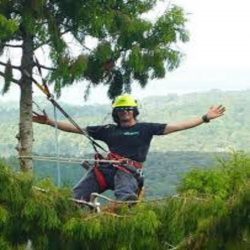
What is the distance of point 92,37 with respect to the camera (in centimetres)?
1203

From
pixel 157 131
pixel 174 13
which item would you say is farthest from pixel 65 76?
pixel 157 131

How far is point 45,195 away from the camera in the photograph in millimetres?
6172

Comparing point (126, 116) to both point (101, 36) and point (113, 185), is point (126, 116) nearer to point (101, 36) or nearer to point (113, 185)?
point (113, 185)

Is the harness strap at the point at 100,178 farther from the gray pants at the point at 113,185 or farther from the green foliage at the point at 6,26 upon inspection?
the green foliage at the point at 6,26

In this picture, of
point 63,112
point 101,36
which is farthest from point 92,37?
point 63,112

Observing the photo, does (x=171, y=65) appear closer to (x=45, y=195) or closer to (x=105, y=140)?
(x=105, y=140)

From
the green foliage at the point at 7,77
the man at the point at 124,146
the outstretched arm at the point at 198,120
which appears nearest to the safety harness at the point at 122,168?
the man at the point at 124,146

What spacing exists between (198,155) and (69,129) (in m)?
69.6

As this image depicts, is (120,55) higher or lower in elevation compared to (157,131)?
higher

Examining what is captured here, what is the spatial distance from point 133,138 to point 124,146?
0.10m

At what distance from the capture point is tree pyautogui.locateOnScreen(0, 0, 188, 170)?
11688 millimetres

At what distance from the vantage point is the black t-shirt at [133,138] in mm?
7613

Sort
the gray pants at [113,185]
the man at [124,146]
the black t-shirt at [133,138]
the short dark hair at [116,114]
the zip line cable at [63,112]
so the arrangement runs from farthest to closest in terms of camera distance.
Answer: the zip line cable at [63,112]
the short dark hair at [116,114]
the black t-shirt at [133,138]
the man at [124,146]
the gray pants at [113,185]

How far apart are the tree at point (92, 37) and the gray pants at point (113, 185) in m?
4.09
